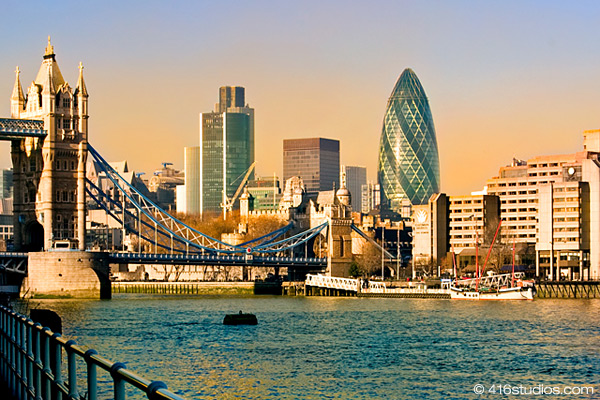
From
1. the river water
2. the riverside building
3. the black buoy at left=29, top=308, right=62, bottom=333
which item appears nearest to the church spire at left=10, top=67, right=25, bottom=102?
the river water

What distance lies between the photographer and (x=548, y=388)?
41.2 meters

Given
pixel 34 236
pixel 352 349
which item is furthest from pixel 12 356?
pixel 34 236

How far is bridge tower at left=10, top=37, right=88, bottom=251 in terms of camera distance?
111625 mm

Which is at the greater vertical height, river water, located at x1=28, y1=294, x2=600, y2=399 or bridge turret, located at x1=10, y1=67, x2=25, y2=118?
bridge turret, located at x1=10, y1=67, x2=25, y2=118

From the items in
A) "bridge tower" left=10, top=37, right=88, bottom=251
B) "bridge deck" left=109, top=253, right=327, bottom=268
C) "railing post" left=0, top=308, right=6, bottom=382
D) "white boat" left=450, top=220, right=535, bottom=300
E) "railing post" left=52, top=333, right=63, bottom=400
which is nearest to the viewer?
"railing post" left=52, top=333, right=63, bottom=400

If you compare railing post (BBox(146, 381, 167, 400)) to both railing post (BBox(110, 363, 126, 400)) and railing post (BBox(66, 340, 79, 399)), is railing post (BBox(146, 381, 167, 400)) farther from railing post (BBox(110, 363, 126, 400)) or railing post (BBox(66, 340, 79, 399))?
railing post (BBox(66, 340, 79, 399))

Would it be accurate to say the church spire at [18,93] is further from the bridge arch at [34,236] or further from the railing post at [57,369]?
the railing post at [57,369]

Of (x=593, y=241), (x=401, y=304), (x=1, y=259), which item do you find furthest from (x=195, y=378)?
(x=593, y=241)

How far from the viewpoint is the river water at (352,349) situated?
41406 millimetres

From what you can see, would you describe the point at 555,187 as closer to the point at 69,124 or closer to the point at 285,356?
the point at 69,124

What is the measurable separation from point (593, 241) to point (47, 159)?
6976 centimetres

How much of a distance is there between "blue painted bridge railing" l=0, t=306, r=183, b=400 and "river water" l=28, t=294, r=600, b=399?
17.1 m

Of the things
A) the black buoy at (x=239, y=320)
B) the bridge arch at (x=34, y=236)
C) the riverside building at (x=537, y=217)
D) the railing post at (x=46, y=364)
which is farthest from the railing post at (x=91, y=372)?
the riverside building at (x=537, y=217)

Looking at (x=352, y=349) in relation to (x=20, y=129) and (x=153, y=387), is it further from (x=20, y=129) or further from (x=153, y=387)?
(x=20, y=129)
